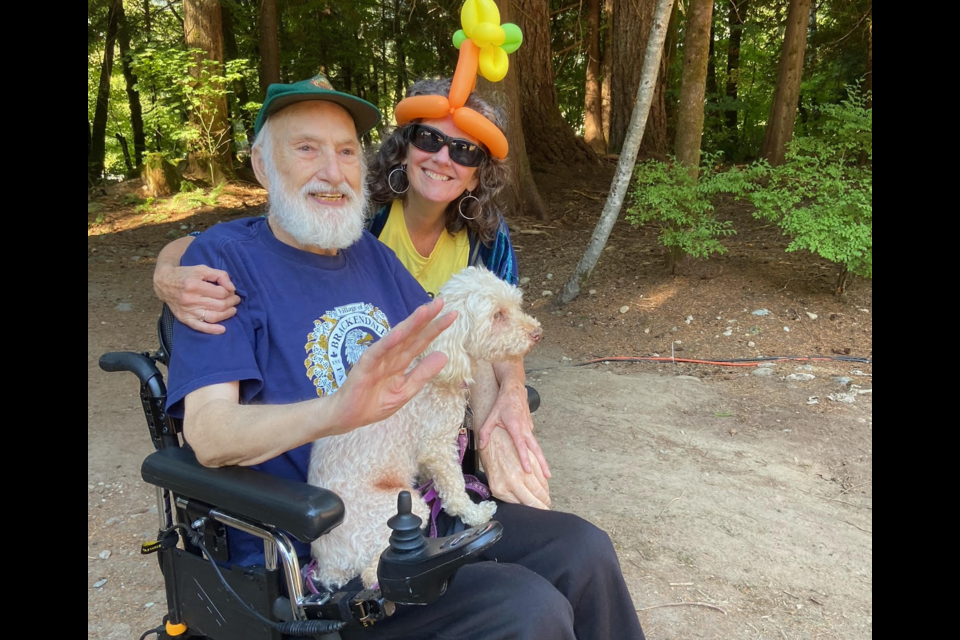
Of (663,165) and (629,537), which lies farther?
(663,165)

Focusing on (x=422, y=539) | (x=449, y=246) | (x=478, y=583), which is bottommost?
(x=478, y=583)

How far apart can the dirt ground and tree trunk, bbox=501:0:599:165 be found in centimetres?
236

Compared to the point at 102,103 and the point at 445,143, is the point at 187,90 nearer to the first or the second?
the point at 102,103

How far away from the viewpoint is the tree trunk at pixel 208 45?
9.27 meters

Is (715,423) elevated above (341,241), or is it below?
below

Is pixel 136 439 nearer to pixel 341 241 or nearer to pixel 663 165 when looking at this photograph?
pixel 341 241

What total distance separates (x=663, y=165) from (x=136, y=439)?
5293 mm

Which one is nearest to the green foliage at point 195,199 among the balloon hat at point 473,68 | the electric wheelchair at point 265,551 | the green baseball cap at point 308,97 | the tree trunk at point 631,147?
the tree trunk at point 631,147

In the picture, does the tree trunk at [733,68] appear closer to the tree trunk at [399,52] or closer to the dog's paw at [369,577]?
the tree trunk at [399,52]

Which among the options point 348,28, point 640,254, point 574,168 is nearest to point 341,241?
point 640,254

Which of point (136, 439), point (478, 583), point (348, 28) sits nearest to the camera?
point (478, 583)

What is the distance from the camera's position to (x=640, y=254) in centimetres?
758

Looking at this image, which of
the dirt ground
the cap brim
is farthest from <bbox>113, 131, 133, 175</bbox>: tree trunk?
the cap brim

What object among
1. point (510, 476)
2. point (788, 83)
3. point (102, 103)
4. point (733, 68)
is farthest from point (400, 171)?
point (733, 68)
